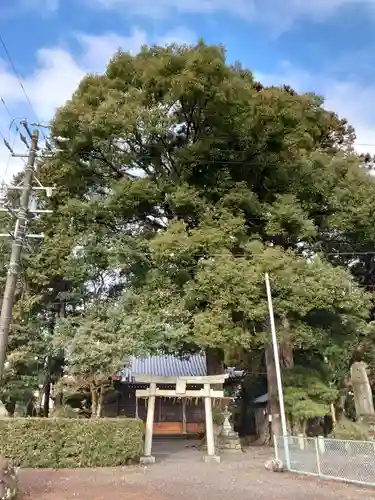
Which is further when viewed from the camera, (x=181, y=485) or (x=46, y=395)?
(x=46, y=395)

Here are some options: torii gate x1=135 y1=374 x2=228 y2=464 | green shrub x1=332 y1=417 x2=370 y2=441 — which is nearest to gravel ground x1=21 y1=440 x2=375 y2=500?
torii gate x1=135 y1=374 x2=228 y2=464

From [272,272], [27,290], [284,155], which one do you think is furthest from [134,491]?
[284,155]

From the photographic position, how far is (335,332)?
51.6 ft

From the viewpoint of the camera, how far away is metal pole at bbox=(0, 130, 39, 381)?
1009 centimetres

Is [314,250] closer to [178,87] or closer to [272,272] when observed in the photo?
[272,272]

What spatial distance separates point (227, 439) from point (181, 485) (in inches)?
307

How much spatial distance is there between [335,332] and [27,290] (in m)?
12.5

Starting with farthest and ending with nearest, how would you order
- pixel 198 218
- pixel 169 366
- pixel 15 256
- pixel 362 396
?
1. pixel 169 366
2. pixel 198 218
3. pixel 362 396
4. pixel 15 256

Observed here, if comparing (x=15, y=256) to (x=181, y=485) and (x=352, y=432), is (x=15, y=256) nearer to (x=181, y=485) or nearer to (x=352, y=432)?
(x=181, y=485)

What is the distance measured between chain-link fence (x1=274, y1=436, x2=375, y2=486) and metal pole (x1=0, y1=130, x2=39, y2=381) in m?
7.44

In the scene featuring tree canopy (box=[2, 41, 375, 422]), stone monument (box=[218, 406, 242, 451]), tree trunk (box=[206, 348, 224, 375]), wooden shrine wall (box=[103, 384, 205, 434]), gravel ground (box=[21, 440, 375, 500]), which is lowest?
gravel ground (box=[21, 440, 375, 500])

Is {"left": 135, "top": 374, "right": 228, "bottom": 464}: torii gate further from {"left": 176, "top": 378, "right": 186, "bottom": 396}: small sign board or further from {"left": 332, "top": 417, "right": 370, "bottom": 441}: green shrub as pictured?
{"left": 332, "top": 417, "right": 370, "bottom": 441}: green shrub

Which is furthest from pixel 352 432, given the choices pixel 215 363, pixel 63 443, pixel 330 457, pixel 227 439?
pixel 63 443

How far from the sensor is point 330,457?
30.0ft
